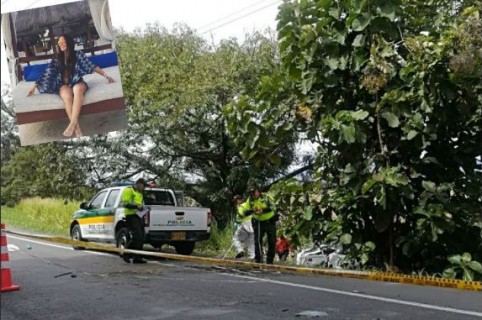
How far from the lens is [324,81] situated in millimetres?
9781

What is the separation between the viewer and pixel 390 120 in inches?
370

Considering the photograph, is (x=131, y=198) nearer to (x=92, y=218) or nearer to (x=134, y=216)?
(x=134, y=216)

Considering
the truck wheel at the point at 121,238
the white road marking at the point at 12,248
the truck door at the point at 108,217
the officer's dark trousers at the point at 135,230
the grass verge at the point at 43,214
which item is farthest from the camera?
the grass verge at the point at 43,214

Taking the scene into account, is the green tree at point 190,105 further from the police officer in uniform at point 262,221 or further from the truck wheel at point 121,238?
the truck wheel at point 121,238

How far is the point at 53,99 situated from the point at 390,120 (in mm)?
8662

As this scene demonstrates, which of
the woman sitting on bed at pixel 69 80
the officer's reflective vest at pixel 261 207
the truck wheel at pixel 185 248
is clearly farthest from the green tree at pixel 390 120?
the woman sitting on bed at pixel 69 80

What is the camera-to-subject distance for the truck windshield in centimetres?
1270

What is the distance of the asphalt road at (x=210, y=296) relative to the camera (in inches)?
238

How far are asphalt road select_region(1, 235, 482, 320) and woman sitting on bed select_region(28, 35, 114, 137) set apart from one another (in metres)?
5.06

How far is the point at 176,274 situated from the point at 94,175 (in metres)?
7.71

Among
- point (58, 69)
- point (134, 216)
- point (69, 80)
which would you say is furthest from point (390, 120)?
point (58, 69)

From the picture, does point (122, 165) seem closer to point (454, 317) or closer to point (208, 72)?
point (208, 72)

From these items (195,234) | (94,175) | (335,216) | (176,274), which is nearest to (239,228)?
(195,234)

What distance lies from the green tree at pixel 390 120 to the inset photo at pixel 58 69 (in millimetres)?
5414
